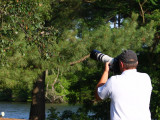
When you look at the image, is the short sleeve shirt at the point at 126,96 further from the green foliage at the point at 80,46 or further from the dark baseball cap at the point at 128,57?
the green foliage at the point at 80,46

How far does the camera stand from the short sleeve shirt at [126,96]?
2988 millimetres

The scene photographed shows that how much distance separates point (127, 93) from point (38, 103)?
12.6 meters

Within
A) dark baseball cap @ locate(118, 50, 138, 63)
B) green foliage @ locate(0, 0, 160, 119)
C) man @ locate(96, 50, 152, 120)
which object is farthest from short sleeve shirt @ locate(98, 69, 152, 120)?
green foliage @ locate(0, 0, 160, 119)

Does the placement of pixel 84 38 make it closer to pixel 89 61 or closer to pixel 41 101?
pixel 89 61

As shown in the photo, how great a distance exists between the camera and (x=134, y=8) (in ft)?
49.6

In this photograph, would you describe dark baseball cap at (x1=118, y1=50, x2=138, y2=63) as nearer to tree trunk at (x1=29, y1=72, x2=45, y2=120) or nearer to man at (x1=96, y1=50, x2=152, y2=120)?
man at (x1=96, y1=50, x2=152, y2=120)

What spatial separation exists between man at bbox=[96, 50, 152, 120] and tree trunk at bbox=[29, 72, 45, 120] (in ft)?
39.6

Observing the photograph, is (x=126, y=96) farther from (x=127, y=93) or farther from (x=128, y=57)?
(x=128, y=57)

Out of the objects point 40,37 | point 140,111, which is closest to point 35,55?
point 40,37

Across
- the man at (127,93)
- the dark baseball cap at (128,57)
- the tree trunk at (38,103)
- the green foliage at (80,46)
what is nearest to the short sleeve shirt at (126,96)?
the man at (127,93)

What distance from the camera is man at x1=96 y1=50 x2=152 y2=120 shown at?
2.99 m

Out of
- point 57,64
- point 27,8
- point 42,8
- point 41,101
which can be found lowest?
point 41,101

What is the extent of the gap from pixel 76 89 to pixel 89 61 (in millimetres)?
1181

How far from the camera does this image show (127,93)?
3021 millimetres
